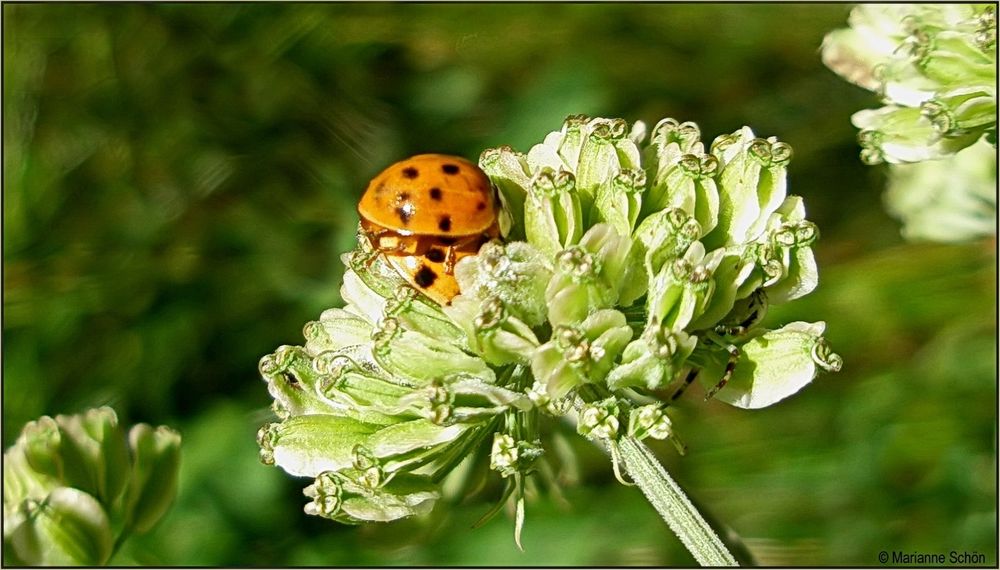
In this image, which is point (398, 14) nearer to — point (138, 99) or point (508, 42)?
point (508, 42)

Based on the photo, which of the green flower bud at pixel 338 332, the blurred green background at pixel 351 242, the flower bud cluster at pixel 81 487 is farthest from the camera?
the blurred green background at pixel 351 242

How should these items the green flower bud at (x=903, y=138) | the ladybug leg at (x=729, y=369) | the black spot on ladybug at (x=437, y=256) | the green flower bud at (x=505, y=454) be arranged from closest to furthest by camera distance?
the green flower bud at (x=505, y=454) < the ladybug leg at (x=729, y=369) < the black spot on ladybug at (x=437, y=256) < the green flower bud at (x=903, y=138)

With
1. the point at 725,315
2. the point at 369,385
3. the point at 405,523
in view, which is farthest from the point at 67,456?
the point at 725,315

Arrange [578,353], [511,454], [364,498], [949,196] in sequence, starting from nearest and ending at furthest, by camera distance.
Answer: [578,353], [511,454], [364,498], [949,196]

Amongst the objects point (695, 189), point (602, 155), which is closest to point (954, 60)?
point (695, 189)

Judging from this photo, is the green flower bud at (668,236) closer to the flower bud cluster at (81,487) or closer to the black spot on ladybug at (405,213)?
the black spot on ladybug at (405,213)

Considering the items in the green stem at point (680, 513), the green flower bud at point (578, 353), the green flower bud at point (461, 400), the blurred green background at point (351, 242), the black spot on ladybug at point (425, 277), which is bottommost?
the blurred green background at point (351, 242)

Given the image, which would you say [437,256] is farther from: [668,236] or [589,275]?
[668,236]

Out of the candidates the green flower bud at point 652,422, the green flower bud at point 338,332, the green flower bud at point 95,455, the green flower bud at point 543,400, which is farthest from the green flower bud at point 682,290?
the green flower bud at point 95,455

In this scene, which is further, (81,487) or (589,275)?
(81,487)
